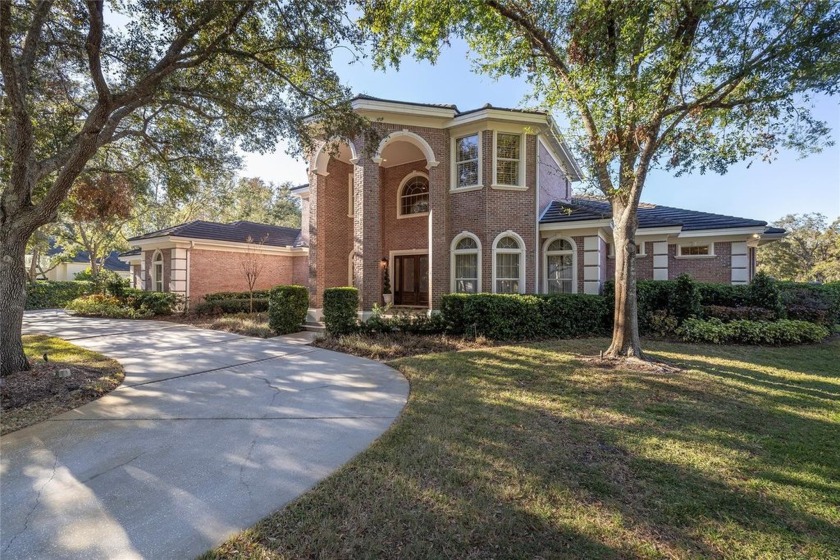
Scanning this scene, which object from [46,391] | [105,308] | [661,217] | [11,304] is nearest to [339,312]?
[46,391]

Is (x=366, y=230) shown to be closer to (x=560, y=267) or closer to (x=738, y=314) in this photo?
(x=560, y=267)

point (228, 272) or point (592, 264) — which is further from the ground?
point (592, 264)

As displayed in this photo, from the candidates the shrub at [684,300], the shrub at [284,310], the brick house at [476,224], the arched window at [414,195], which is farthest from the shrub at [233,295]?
the shrub at [684,300]

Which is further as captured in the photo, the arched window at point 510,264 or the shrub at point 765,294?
the arched window at point 510,264

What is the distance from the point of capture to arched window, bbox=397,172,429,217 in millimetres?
14695

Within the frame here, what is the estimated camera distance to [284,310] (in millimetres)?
11258

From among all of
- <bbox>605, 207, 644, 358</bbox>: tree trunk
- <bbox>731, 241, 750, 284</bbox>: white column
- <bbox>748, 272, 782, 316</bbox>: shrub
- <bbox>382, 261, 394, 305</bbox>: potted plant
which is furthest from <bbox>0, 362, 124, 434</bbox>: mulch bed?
<bbox>731, 241, 750, 284</bbox>: white column

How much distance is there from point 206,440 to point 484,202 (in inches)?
418

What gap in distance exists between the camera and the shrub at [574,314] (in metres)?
10.4

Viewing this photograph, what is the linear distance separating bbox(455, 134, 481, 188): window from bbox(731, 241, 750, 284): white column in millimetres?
10474

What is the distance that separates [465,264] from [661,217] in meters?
8.80

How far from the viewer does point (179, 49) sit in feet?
20.7

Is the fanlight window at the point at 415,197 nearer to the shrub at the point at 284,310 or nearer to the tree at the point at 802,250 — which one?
the shrub at the point at 284,310

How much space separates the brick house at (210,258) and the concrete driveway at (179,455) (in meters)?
11.5
